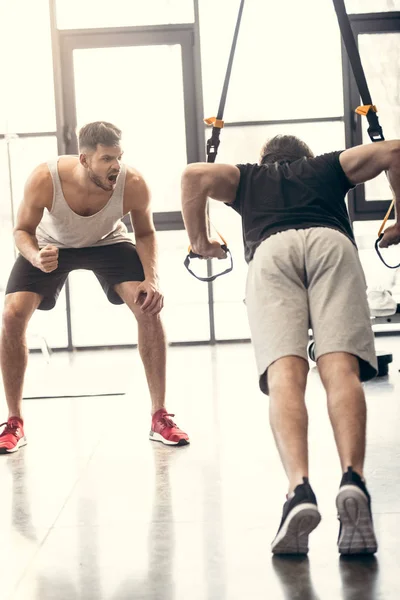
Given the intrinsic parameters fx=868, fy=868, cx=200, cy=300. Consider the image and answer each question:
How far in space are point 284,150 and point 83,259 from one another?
49.7 inches

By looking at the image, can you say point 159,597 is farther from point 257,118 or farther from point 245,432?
point 257,118

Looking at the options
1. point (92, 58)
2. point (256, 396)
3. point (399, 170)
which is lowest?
point (256, 396)

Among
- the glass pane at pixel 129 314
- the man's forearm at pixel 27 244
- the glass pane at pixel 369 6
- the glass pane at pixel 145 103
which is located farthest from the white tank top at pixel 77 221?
the glass pane at pixel 369 6

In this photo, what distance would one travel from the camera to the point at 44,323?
645cm

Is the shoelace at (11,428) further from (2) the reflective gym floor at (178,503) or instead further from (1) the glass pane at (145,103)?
(1) the glass pane at (145,103)

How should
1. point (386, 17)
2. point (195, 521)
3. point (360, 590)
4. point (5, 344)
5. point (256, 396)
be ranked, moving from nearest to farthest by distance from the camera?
point (360, 590), point (195, 521), point (5, 344), point (256, 396), point (386, 17)

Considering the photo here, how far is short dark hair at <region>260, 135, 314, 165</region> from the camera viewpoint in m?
2.44

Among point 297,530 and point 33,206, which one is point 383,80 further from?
point 297,530

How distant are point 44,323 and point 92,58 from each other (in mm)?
1962

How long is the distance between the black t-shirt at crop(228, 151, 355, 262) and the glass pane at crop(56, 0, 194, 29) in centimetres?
419

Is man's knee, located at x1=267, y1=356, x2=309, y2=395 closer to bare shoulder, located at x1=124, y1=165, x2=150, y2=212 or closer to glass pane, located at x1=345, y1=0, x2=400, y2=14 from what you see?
bare shoulder, located at x1=124, y1=165, x2=150, y2=212

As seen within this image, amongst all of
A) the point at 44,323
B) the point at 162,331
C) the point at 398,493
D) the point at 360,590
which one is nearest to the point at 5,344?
the point at 162,331

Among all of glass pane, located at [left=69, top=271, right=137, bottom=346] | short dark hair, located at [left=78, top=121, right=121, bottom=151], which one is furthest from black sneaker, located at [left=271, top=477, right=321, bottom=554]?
glass pane, located at [left=69, top=271, right=137, bottom=346]

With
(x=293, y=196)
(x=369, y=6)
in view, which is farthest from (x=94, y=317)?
(x=293, y=196)
